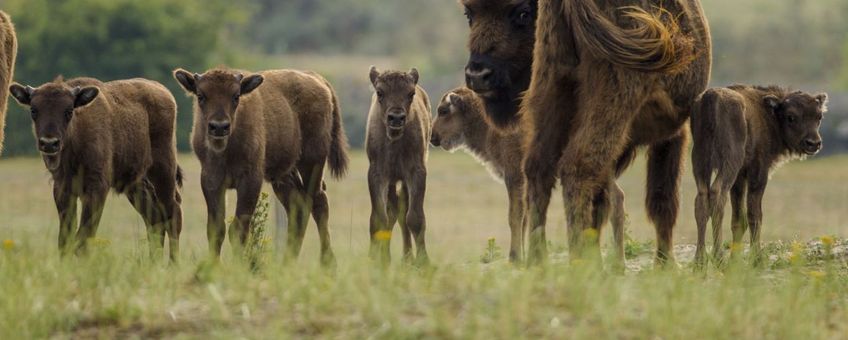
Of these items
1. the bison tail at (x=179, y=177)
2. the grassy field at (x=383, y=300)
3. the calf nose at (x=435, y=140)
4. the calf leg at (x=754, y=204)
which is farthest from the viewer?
the calf nose at (x=435, y=140)

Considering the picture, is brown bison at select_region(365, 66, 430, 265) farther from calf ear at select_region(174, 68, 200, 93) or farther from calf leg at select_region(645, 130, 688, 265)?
calf leg at select_region(645, 130, 688, 265)

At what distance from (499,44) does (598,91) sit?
1494mm

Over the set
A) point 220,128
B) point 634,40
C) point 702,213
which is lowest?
point 702,213

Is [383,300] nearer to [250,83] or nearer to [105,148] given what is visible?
[250,83]

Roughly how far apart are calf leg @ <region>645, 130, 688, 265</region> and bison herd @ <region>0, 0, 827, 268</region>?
12 mm

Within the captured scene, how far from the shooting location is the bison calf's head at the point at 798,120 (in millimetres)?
11555

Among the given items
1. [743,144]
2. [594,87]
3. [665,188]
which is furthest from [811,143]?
[594,87]

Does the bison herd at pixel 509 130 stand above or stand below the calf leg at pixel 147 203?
above

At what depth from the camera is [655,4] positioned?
9.79m

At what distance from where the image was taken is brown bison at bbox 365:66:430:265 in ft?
40.6

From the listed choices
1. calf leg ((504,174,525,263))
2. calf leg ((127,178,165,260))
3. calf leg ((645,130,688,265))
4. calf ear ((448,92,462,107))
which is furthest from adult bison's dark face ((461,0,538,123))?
calf ear ((448,92,462,107))

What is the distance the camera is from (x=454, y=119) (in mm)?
15055

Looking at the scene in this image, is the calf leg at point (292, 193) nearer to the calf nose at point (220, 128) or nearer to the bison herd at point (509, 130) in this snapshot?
the bison herd at point (509, 130)

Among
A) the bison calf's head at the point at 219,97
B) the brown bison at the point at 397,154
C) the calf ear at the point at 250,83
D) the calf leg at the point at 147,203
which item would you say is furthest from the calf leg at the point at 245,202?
the brown bison at the point at 397,154
